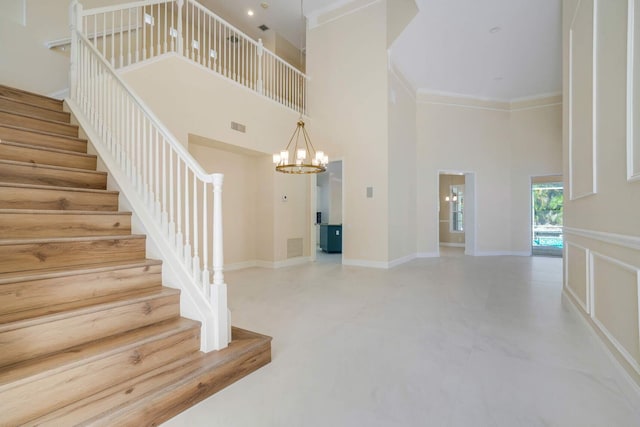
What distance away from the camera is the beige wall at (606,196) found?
1813mm

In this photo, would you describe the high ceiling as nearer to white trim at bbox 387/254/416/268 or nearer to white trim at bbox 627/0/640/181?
white trim at bbox 627/0/640/181

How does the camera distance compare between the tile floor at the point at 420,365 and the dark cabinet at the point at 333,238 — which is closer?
the tile floor at the point at 420,365

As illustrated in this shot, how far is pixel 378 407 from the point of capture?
5.33 ft

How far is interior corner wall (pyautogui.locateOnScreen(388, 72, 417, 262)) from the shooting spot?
6.33 m

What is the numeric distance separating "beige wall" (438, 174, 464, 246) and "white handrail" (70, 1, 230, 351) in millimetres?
10047

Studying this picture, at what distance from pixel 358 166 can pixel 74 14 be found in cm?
487

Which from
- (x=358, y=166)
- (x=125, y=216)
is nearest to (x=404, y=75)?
(x=358, y=166)

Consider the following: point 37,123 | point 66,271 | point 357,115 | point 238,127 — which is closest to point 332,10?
point 357,115

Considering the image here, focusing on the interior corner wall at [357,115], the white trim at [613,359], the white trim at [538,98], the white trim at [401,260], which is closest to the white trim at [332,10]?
the interior corner wall at [357,115]

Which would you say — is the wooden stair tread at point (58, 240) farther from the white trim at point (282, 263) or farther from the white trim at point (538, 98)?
the white trim at point (538, 98)

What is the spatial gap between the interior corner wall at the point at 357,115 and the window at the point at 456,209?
6.09 metres

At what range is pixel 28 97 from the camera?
3.37 meters

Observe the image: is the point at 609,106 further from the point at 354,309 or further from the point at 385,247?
the point at 385,247

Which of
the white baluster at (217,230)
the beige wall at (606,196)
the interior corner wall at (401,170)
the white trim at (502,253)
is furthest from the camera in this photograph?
the white trim at (502,253)
